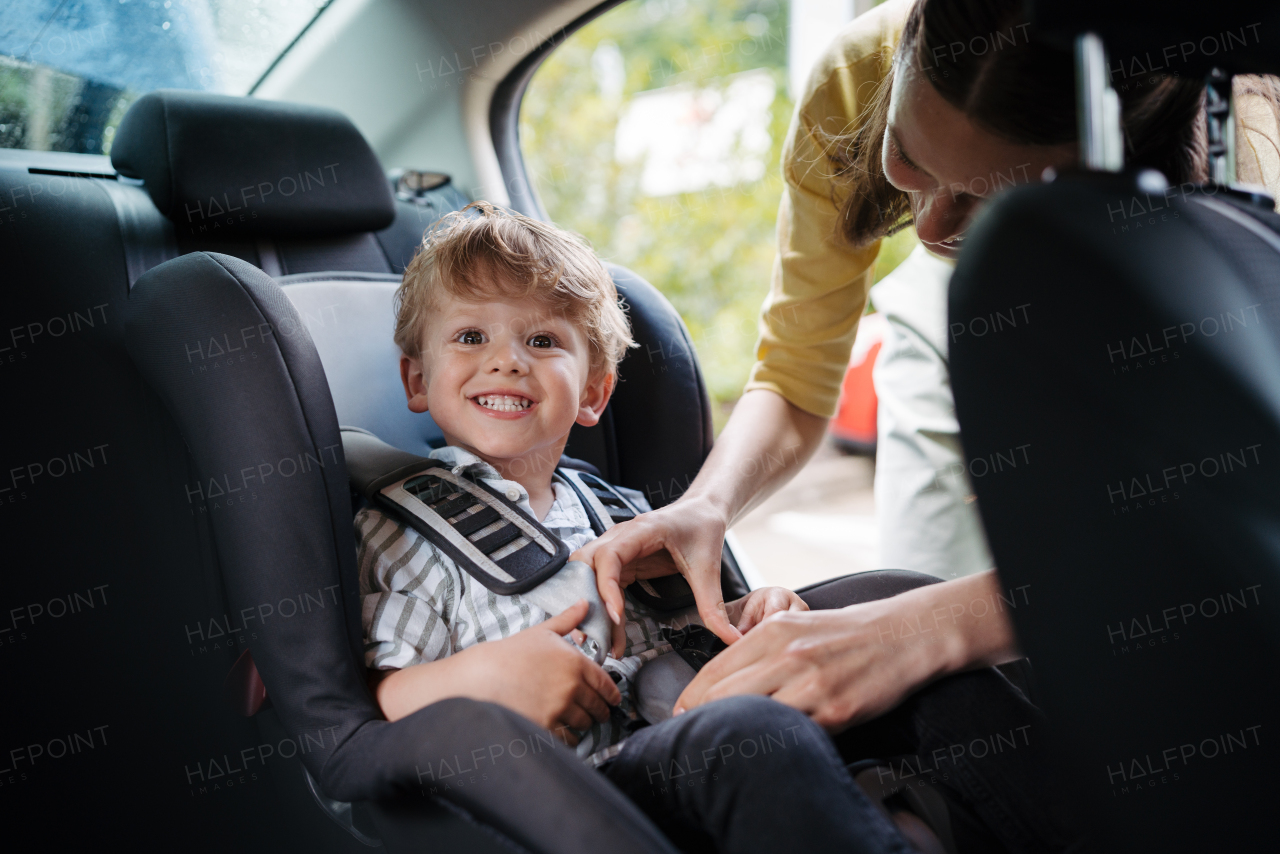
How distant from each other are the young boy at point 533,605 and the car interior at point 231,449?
9cm

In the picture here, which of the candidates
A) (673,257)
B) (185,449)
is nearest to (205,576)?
(185,449)

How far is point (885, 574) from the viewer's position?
105cm

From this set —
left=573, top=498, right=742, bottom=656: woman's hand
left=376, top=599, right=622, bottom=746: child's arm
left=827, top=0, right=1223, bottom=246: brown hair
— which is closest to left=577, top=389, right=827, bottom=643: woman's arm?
left=573, top=498, right=742, bottom=656: woman's hand

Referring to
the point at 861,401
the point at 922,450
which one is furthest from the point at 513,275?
the point at 861,401

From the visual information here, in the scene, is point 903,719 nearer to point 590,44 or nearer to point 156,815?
point 156,815

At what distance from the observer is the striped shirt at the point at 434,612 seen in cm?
91

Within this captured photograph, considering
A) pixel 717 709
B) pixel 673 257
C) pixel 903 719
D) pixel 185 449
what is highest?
pixel 185 449

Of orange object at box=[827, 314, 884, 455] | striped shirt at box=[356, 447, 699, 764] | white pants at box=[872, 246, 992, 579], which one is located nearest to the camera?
striped shirt at box=[356, 447, 699, 764]

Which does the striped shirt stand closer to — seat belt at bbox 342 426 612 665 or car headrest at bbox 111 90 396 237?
seat belt at bbox 342 426 612 665

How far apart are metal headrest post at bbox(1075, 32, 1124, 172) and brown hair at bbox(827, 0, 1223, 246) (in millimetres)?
169

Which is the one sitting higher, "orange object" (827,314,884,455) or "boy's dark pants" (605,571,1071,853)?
"boy's dark pants" (605,571,1071,853)

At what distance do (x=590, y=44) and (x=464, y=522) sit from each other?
4235 millimetres

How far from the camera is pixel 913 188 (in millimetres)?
1003

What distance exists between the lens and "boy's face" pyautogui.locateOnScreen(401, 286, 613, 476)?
3.50 ft
